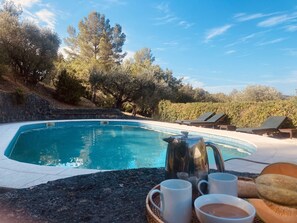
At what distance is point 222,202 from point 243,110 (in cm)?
1136

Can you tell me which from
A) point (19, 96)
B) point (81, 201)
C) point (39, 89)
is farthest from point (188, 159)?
point (39, 89)

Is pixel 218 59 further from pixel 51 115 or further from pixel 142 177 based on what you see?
pixel 142 177

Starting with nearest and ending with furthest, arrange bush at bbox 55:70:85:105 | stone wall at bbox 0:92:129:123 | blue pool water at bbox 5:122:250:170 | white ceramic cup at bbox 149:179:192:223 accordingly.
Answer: white ceramic cup at bbox 149:179:192:223
blue pool water at bbox 5:122:250:170
stone wall at bbox 0:92:129:123
bush at bbox 55:70:85:105

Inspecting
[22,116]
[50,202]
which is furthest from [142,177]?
[22,116]

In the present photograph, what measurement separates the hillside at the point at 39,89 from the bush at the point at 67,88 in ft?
1.49

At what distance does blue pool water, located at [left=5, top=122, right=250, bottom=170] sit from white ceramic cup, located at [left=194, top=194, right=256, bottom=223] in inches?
135

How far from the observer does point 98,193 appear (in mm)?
1686

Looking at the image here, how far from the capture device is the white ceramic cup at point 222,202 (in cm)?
80

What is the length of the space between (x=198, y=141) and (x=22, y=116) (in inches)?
529

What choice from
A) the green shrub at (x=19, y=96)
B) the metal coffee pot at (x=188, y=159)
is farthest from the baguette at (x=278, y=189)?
the green shrub at (x=19, y=96)

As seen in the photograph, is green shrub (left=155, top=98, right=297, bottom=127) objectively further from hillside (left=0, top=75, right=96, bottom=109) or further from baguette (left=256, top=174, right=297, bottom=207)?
baguette (left=256, top=174, right=297, bottom=207)

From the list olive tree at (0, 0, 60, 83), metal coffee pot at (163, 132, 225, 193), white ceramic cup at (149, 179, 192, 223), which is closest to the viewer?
white ceramic cup at (149, 179, 192, 223)

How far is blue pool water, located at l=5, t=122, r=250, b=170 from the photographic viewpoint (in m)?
6.62

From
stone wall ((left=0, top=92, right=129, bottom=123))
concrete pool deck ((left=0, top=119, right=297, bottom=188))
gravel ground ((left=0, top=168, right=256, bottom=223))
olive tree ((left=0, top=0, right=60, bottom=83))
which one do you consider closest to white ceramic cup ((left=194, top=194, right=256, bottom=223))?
gravel ground ((left=0, top=168, right=256, bottom=223))
